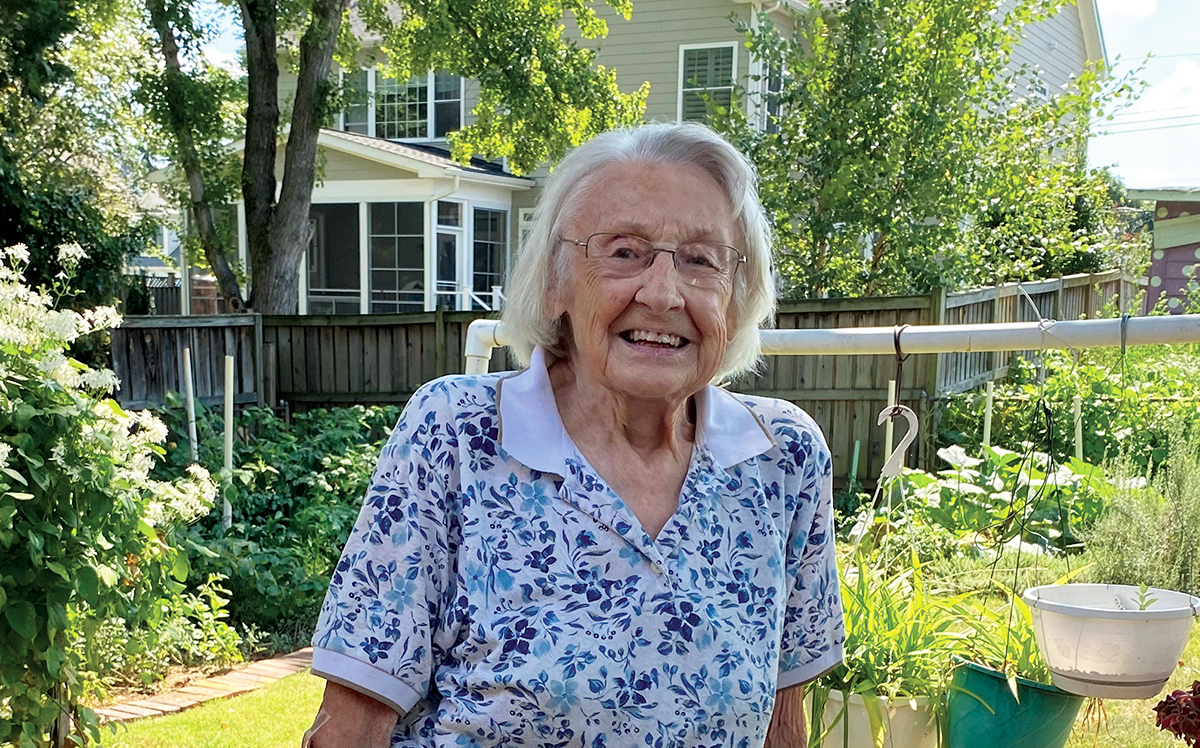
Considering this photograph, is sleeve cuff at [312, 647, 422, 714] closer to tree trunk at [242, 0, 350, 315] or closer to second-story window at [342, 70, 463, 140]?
tree trunk at [242, 0, 350, 315]

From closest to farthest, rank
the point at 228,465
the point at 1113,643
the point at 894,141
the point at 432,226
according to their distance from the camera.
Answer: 1. the point at 1113,643
2. the point at 228,465
3. the point at 894,141
4. the point at 432,226

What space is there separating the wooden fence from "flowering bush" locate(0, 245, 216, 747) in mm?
4391

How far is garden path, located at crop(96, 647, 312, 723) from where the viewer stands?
4.18 meters

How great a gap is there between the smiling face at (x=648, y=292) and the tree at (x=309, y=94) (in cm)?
874

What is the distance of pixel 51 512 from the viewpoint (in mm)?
2811

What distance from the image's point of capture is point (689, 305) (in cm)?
170

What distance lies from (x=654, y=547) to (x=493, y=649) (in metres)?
0.28

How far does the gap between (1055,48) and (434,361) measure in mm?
12361

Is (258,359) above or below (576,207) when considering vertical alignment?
below

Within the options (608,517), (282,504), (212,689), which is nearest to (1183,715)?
(608,517)

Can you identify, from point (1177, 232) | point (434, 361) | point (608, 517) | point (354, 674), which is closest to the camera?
point (354, 674)

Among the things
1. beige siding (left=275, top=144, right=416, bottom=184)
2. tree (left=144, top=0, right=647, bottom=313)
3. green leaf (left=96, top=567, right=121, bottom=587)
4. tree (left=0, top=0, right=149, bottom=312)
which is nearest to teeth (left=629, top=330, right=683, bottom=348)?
green leaf (left=96, top=567, right=121, bottom=587)

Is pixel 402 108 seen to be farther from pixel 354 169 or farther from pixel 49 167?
pixel 49 167

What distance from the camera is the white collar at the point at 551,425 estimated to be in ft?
5.35
